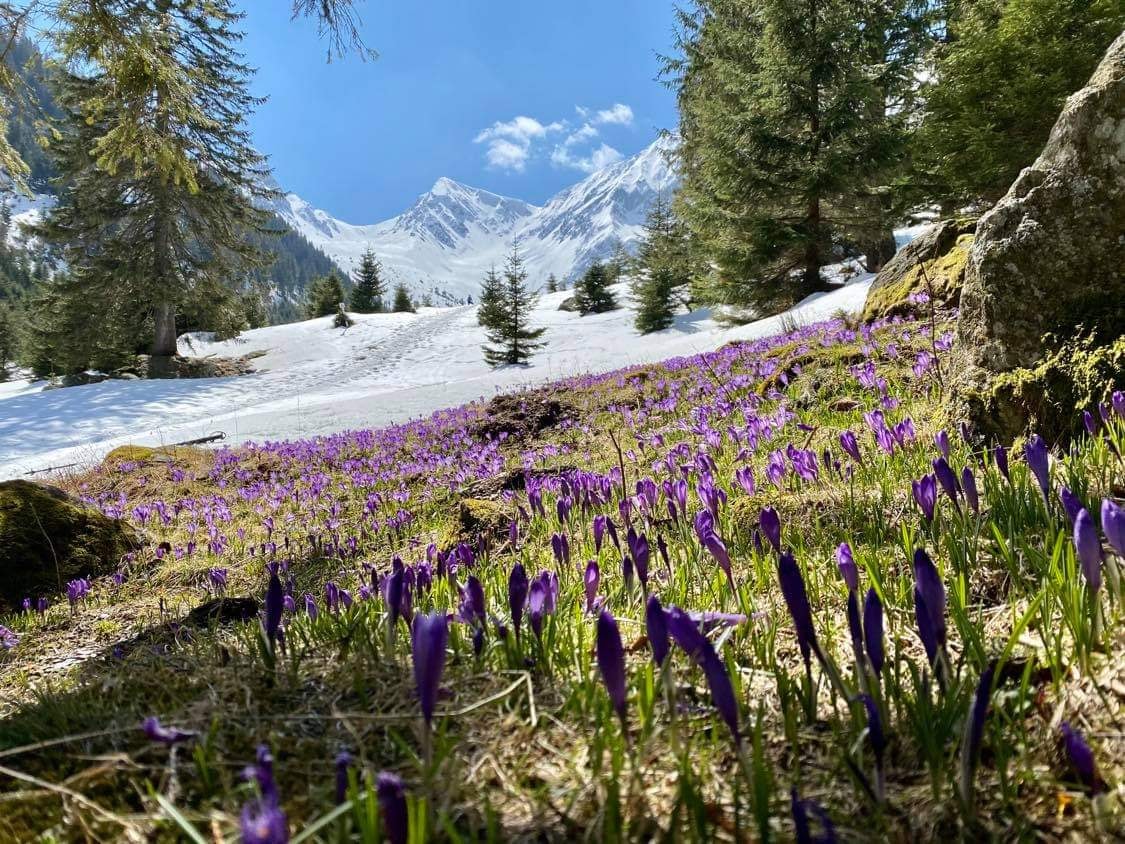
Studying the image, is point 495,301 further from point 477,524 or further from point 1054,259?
point 1054,259

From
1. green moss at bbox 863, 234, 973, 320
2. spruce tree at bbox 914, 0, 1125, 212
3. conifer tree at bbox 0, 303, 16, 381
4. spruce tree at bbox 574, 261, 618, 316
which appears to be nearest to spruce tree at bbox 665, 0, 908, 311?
spruce tree at bbox 914, 0, 1125, 212

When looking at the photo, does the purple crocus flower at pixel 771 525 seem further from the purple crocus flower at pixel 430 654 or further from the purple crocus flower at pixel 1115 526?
the purple crocus flower at pixel 430 654

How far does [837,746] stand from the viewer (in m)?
0.99

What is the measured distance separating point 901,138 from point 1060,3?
4.88 m

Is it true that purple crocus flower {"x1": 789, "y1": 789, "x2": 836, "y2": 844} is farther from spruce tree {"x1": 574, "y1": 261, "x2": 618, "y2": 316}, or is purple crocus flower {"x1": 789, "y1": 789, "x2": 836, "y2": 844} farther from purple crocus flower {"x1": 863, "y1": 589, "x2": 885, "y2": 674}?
spruce tree {"x1": 574, "y1": 261, "x2": 618, "y2": 316}

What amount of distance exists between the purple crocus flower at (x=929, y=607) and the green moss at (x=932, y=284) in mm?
6698

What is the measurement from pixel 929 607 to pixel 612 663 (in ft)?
1.81

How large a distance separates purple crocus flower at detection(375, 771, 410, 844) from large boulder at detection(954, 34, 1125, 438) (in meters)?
2.98

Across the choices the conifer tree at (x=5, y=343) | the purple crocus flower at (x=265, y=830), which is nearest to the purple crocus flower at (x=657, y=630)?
the purple crocus flower at (x=265, y=830)

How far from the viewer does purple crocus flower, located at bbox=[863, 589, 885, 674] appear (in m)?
1.00

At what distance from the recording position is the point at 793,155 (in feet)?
55.9

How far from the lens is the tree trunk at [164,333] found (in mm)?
25578

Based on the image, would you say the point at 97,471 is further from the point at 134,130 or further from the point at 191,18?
the point at 191,18

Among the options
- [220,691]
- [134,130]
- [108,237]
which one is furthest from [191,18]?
[220,691]
